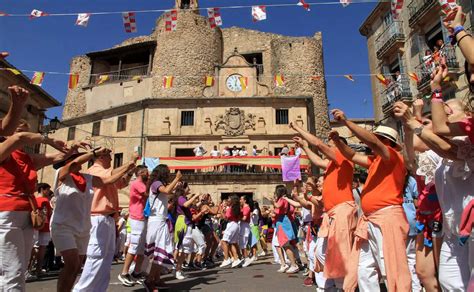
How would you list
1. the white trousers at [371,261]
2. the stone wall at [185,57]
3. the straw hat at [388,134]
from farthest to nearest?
the stone wall at [185,57], the straw hat at [388,134], the white trousers at [371,261]

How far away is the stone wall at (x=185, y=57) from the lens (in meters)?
32.4

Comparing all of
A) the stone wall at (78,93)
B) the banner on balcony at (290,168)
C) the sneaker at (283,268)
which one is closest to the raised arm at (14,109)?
the sneaker at (283,268)

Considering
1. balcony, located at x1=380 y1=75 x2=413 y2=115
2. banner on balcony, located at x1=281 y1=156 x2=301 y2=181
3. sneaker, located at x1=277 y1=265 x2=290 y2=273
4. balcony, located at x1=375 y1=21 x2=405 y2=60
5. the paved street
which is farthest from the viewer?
banner on balcony, located at x1=281 y1=156 x2=301 y2=181

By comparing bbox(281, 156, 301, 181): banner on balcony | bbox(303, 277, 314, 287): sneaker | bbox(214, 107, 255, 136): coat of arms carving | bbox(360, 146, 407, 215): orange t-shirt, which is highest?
bbox(214, 107, 255, 136): coat of arms carving

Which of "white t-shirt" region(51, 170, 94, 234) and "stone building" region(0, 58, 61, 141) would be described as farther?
"stone building" region(0, 58, 61, 141)

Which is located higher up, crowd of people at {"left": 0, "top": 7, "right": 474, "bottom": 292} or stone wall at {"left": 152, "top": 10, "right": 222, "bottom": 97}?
stone wall at {"left": 152, "top": 10, "right": 222, "bottom": 97}

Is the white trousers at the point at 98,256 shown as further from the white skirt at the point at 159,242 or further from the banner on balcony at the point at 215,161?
the banner on balcony at the point at 215,161

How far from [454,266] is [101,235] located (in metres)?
3.61

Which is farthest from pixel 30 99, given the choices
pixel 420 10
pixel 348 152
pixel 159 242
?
pixel 348 152

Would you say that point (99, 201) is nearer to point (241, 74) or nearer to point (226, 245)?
point (226, 245)

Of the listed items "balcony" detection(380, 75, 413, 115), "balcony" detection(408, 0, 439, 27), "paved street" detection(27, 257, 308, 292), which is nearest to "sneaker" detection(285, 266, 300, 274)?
"paved street" detection(27, 257, 308, 292)

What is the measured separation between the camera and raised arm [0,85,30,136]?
2754 mm

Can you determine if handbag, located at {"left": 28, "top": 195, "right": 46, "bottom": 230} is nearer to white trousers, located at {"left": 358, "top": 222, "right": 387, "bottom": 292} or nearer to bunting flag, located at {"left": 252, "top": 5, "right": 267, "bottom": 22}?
white trousers, located at {"left": 358, "top": 222, "right": 387, "bottom": 292}

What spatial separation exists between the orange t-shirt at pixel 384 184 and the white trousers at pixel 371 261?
21 cm
